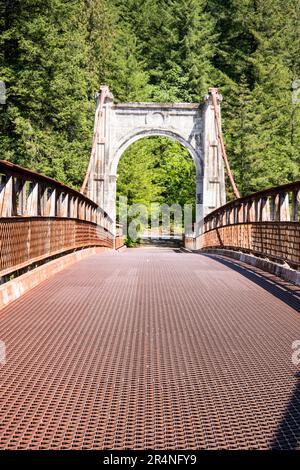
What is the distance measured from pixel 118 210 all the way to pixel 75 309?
1130 inches

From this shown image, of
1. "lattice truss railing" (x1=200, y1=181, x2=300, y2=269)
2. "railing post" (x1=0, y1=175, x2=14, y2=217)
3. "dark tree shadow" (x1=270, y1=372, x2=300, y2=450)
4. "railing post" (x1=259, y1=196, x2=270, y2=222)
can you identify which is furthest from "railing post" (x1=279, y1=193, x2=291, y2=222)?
"dark tree shadow" (x1=270, y1=372, x2=300, y2=450)

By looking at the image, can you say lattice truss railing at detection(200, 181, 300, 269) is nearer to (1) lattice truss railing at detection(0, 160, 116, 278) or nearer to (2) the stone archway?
(1) lattice truss railing at detection(0, 160, 116, 278)

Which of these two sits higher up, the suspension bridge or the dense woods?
the dense woods

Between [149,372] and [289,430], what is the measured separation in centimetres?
94

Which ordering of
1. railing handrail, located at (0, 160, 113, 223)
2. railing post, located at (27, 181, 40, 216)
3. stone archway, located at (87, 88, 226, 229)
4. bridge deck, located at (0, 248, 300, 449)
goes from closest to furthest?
bridge deck, located at (0, 248, 300, 449) < railing handrail, located at (0, 160, 113, 223) < railing post, located at (27, 181, 40, 216) < stone archway, located at (87, 88, 226, 229)

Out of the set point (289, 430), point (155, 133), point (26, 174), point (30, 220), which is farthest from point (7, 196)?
point (155, 133)

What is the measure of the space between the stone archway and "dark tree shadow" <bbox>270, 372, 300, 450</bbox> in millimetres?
25024

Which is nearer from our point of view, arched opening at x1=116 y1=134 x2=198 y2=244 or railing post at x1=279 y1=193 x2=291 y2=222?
railing post at x1=279 y1=193 x2=291 y2=222

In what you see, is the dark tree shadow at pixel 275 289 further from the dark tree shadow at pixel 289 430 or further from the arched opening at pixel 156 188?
the arched opening at pixel 156 188

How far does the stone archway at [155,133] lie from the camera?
2759cm

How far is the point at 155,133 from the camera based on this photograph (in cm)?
2811

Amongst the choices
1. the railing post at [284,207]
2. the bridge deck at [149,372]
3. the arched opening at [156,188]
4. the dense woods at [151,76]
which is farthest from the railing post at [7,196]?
the arched opening at [156,188]

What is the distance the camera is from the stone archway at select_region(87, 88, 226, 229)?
27594mm
